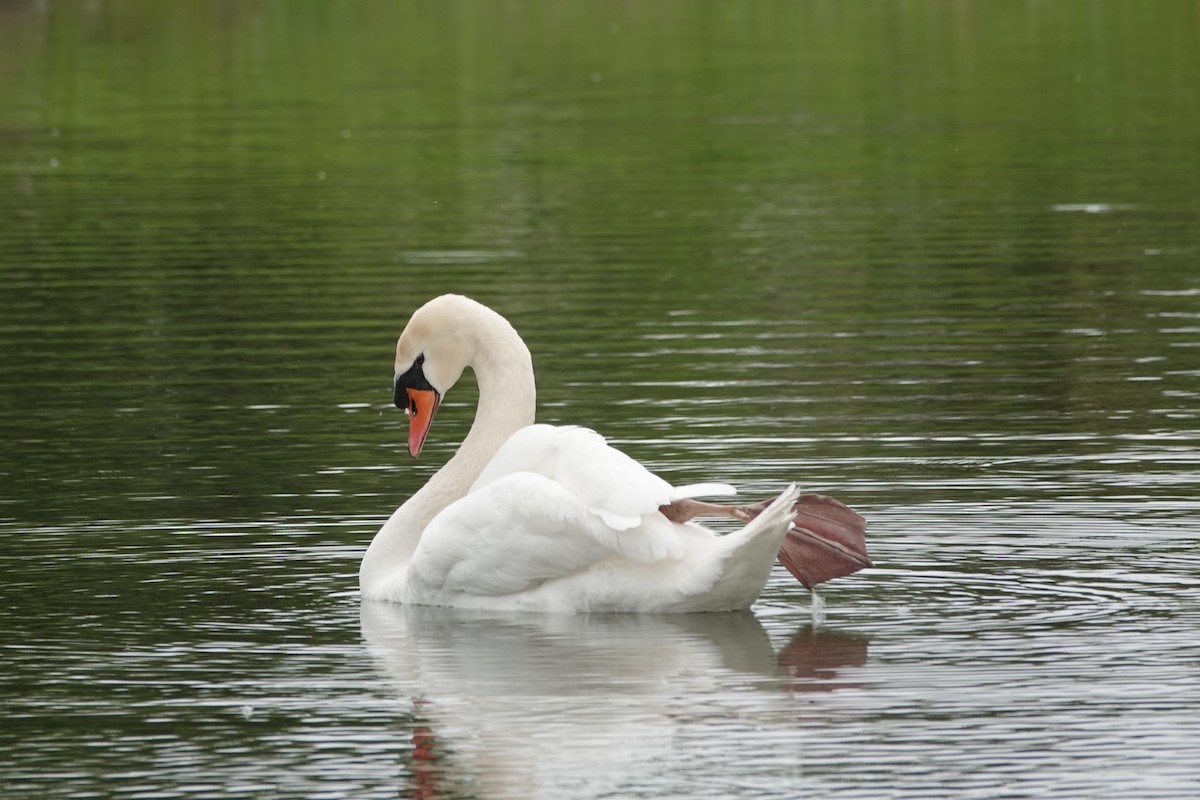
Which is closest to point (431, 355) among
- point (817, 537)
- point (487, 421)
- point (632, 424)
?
point (487, 421)

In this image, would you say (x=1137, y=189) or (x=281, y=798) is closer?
(x=281, y=798)

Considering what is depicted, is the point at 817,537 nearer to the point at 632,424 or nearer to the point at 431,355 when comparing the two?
the point at 431,355

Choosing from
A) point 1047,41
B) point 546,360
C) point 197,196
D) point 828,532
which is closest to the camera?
point 828,532

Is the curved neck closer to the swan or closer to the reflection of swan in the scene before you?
the swan

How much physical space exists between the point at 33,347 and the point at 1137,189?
12.5 metres

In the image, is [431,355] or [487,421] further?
[431,355]

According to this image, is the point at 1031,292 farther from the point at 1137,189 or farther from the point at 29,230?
the point at 29,230

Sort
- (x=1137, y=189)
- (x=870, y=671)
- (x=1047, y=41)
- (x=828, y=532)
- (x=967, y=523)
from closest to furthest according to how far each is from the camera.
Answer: (x=870, y=671) < (x=828, y=532) < (x=967, y=523) < (x=1137, y=189) < (x=1047, y=41)

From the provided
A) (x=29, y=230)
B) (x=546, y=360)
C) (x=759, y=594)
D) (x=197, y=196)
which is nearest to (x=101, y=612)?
(x=759, y=594)

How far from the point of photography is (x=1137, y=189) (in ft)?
85.0

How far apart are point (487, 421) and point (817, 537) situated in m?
1.79

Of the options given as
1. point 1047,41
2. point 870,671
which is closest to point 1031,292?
point 870,671

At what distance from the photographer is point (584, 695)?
28.0ft

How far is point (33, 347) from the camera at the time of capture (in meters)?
18.6
